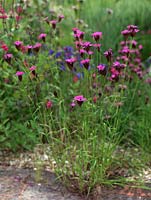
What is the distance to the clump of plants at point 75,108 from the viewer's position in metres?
3.29

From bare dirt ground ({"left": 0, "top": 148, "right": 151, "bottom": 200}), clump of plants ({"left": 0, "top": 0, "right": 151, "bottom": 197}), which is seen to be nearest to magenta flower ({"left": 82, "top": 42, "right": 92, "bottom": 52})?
clump of plants ({"left": 0, "top": 0, "right": 151, "bottom": 197})

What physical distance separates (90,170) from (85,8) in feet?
12.2

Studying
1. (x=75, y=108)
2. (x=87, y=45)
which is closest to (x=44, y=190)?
(x=75, y=108)

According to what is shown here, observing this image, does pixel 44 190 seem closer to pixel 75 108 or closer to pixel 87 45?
pixel 75 108

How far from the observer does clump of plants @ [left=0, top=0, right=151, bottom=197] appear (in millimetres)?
3293

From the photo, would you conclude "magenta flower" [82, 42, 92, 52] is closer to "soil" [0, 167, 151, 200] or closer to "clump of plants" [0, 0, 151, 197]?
"clump of plants" [0, 0, 151, 197]

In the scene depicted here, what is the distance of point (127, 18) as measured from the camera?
625 centimetres

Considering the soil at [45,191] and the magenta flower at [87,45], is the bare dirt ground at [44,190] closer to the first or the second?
the soil at [45,191]

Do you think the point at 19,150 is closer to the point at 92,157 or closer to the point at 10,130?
the point at 10,130

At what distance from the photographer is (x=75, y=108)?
4.01 meters

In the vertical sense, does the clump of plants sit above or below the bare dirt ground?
above

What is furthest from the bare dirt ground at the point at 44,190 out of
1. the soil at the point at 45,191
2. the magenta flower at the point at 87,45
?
the magenta flower at the point at 87,45

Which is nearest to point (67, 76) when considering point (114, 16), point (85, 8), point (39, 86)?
point (39, 86)

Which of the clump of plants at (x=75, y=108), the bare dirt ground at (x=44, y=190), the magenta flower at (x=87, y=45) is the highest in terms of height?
the magenta flower at (x=87, y=45)
